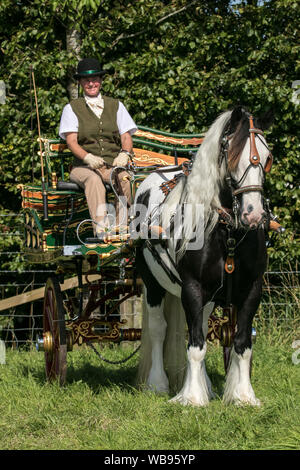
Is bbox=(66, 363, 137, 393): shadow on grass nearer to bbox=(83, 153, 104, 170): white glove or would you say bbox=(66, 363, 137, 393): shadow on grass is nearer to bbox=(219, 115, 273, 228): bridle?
bbox=(83, 153, 104, 170): white glove

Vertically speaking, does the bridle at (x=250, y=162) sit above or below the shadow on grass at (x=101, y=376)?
above

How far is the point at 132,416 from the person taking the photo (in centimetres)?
441

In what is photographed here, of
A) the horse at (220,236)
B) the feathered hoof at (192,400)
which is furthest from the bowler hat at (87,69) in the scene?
the feathered hoof at (192,400)

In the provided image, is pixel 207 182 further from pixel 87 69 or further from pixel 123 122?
pixel 87 69

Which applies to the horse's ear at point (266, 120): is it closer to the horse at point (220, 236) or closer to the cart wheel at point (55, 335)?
the horse at point (220, 236)

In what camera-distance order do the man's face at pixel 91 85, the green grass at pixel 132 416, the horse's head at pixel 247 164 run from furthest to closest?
the man's face at pixel 91 85, the horse's head at pixel 247 164, the green grass at pixel 132 416

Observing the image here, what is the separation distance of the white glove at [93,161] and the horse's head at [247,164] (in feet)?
4.39

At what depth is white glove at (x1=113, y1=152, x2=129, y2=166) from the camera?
552 centimetres

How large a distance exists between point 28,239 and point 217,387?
6.28ft

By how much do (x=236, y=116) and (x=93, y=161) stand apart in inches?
55.8

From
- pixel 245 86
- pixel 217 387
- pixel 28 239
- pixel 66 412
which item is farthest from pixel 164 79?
pixel 66 412

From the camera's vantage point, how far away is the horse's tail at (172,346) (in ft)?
17.6

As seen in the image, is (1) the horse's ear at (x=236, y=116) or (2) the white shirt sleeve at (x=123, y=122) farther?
(2) the white shirt sleeve at (x=123, y=122)

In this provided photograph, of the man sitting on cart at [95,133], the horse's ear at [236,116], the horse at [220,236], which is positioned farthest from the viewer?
the man sitting on cart at [95,133]
